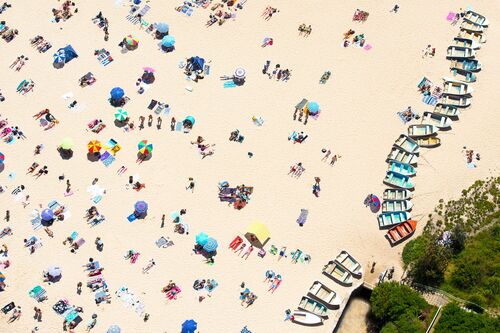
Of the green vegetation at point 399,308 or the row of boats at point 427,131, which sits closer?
the green vegetation at point 399,308

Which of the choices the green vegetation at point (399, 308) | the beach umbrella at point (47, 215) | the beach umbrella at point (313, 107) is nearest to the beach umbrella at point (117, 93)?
the beach umbrella at point (47, 215)

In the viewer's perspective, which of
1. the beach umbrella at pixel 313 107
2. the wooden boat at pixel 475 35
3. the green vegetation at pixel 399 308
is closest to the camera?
the green vegetation at pixel 399 308

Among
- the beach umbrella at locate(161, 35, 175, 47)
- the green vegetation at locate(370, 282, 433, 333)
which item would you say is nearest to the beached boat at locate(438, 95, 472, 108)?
the green vegetation at locate(370, 282, 433, 333)

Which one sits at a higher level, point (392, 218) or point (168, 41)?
point (168, 41)

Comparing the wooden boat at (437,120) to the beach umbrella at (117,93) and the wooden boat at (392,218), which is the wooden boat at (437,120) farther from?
the beach umbrella at (117,93)

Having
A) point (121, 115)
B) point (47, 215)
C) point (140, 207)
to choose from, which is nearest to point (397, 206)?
point (140, 207)

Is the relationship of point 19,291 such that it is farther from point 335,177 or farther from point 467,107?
point 467,107

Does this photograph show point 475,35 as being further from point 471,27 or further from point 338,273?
point 338,273

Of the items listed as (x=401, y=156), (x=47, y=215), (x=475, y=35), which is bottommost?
(x=47, y=215)
